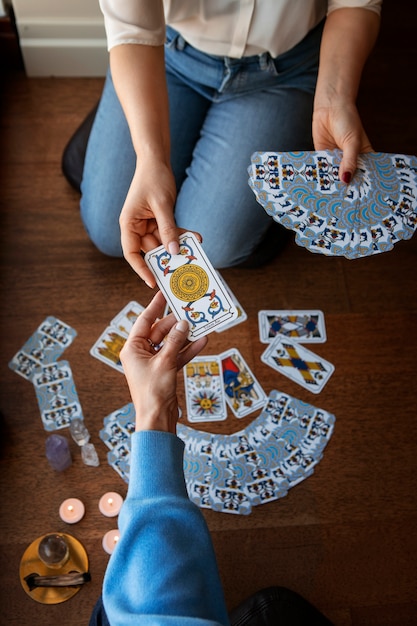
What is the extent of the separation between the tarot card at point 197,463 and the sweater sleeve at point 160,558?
1.96 ft

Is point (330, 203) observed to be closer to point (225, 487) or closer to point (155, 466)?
point (155, 466)

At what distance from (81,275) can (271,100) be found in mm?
870

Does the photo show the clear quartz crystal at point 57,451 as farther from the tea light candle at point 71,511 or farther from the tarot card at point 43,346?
the tarot card at point 43,346

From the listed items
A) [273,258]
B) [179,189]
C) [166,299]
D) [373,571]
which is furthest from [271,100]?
[373,571]

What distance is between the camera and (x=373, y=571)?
169cm

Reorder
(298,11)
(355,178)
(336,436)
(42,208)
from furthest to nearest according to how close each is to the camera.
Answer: (42,208), (336,436), (298,11), (355,178)

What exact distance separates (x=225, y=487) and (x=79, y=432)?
0.47 metres

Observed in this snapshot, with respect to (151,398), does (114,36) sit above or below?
above

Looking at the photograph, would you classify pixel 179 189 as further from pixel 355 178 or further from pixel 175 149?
pixel 355 178

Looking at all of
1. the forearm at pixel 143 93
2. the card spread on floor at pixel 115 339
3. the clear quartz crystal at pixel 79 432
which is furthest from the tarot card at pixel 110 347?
the forearm at pixel 143 93

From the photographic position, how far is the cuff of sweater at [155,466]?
112 cm

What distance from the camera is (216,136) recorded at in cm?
182

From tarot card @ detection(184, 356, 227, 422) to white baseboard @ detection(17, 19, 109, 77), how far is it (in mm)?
1360

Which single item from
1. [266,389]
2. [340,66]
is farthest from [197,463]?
[340,66]
